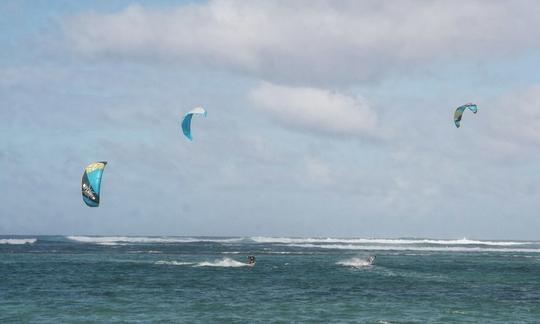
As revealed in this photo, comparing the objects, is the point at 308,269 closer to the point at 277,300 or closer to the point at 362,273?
the point at 362,273

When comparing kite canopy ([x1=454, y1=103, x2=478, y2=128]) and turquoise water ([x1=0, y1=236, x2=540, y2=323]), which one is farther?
kite canopy ([x1=454, y1=103, x2=478, y2=128])

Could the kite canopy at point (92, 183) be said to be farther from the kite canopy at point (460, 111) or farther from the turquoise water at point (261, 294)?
the kite canopy at point (460, 111)

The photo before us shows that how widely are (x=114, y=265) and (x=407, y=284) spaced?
102 ft

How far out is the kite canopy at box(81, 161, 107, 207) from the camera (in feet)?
140

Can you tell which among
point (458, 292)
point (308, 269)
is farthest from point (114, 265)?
point (458, 292)

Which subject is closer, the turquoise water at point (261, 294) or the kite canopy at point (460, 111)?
the turquoise water at point (261, 294)

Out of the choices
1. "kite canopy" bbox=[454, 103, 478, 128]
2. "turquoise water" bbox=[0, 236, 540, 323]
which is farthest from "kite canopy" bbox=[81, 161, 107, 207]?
"kite canopy" bbox=[454, 103, 478, 128]

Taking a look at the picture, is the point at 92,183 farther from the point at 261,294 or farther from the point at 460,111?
the point at 460,111

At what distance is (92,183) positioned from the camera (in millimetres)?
43344

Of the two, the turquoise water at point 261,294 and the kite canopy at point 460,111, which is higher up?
the kite canopy at point 460,111

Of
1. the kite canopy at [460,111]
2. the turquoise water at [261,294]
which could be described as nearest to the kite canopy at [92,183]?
the turquoise water at [261,294]

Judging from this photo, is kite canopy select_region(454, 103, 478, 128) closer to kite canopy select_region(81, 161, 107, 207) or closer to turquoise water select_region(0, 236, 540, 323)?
turquoise water select_region(0, 236, 540, 323)

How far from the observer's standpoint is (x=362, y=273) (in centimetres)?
6075

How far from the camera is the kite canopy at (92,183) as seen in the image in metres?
42.5
